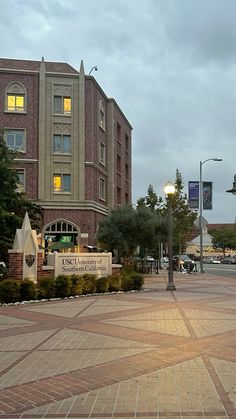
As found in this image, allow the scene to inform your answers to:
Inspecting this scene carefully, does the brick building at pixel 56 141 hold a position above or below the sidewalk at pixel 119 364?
above

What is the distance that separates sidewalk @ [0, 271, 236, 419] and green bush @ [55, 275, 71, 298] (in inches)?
159

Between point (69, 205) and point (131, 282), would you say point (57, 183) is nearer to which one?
point (69, 205)

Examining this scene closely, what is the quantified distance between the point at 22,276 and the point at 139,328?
26.1 ft

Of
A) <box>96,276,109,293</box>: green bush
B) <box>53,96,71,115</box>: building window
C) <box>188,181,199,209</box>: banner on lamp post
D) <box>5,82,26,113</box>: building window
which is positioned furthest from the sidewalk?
<box>53,96,71,115</box>: building window

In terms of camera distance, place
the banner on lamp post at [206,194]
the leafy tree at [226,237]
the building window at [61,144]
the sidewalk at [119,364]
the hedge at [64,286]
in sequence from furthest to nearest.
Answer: the leafy tree at [226,237], the building window at [61,144], the banner on lamp post at [206,194], the hedge at [64,286], the sidewalk at [119,364]

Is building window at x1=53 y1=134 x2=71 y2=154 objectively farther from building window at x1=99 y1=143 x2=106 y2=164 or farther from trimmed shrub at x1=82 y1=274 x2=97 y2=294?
trimmed shrub at x1=82 y1=274 x2=97 y2=294

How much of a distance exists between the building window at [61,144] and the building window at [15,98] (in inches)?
143

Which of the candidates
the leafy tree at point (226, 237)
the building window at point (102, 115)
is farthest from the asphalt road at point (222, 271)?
the leafy tree at point (226, 237)

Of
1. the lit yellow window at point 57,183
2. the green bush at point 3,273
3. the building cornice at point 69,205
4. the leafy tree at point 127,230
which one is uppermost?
the lit yellow window at point 57,183

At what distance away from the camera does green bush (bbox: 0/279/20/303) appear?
49.0ft

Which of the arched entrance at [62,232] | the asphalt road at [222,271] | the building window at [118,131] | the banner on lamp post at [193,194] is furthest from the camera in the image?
the building window at [118,131]

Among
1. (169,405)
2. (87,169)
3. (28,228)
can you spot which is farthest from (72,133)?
(169,405)

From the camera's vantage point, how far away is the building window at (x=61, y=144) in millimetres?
41875

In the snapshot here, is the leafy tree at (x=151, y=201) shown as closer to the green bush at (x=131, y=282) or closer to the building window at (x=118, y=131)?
the building window at (x=118, y=131)
